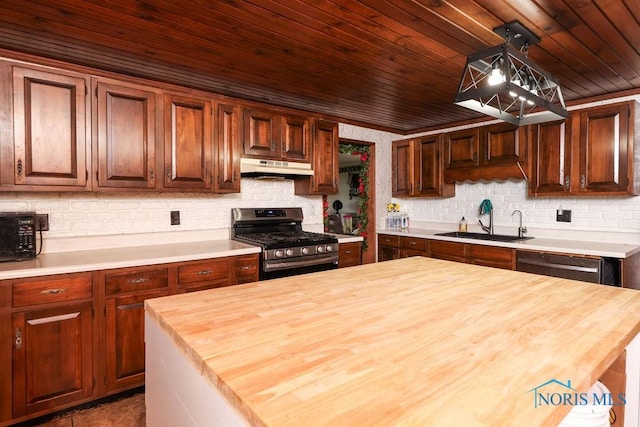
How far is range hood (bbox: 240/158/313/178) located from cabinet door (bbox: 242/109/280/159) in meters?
0.08

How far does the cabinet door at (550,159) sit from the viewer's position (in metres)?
3.24

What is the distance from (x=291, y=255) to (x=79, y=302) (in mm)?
1511

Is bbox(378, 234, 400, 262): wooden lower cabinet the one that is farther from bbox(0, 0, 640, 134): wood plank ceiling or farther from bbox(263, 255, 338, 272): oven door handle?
bbox(0, 0, 640, 134): wood plank ceiling

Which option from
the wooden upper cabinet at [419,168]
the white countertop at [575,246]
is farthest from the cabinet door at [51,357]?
the wooden upper cabinet at [419,168]

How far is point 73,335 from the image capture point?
2.15 meters

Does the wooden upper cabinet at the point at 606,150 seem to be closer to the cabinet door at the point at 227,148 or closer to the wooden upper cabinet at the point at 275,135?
the wooden upper cabinet at the point at 275,135

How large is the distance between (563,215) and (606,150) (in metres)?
0.78

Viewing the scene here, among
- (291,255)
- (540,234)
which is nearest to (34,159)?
(291,255)

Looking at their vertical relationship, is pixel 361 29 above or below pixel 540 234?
above

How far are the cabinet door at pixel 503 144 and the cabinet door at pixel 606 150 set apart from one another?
518mm

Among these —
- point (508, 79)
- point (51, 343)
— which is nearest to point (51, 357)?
point (51, 343)

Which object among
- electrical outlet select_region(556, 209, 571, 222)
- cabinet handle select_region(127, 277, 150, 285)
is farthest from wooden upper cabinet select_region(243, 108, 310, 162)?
electrical outlet select_region(556, 209, 571, 222)

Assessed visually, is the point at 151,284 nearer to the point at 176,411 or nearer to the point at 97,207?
the point at 97,207

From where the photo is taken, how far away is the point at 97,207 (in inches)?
109
